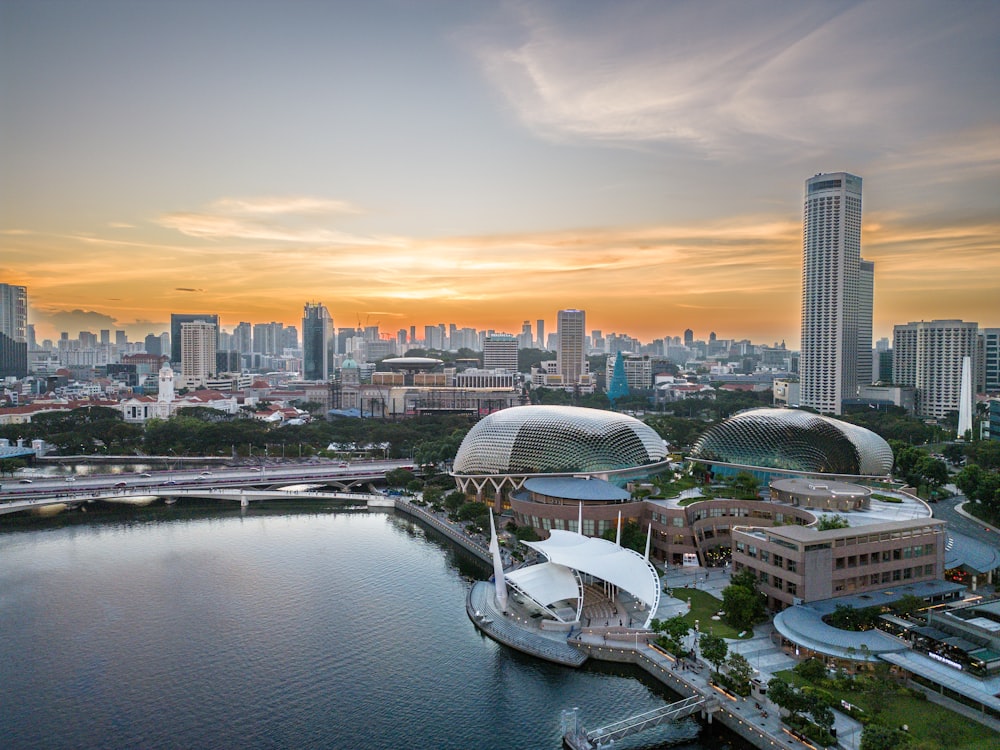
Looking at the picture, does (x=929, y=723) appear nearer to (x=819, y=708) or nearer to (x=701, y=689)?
(x=819, y=708)

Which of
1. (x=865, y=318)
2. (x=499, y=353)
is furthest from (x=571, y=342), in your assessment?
(x=865, y=318)

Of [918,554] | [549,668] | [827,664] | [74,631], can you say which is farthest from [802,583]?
[74,631]

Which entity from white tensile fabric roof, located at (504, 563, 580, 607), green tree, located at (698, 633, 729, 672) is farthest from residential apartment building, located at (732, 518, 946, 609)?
white tensile fabric roof, located at (504, 563, 580, 607)

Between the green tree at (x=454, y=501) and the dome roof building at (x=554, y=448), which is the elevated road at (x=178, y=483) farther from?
the dome roof building at (x=554, y=448)

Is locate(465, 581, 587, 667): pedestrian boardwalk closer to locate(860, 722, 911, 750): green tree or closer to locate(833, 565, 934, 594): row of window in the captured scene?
locate(860, 722, 911, 750): green tree

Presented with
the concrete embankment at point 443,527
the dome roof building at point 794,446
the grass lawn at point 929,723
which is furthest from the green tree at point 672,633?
the dome roof building at point 794,446

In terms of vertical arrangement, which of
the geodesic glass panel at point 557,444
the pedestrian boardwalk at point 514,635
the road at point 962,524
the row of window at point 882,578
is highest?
Answer: the geodesic glass panel at point 557,444

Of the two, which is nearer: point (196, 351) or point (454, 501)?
point (454, 501)
